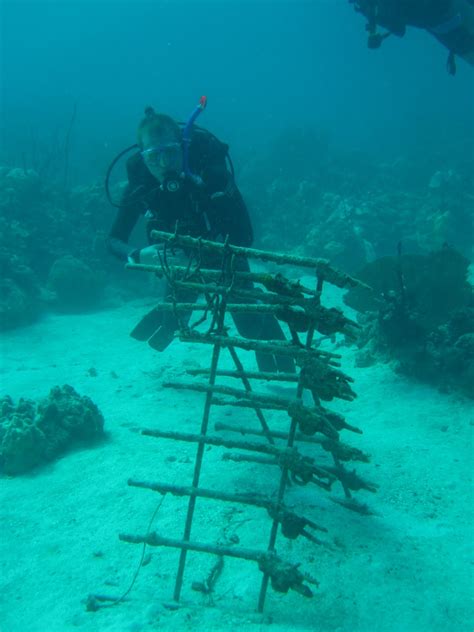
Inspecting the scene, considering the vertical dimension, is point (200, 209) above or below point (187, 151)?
below

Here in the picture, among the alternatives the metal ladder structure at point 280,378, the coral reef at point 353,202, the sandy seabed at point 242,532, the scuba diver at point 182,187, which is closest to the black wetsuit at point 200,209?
the scuba diver at point 182,187

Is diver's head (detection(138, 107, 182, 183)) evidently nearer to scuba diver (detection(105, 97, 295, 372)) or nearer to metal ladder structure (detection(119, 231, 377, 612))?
scuba diver (detection(105, 97, 295, 372))

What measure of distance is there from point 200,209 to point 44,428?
10.8 feet

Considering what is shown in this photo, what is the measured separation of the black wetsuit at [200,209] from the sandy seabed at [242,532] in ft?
4.36

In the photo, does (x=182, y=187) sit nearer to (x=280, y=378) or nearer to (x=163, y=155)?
(x=163, y=155)

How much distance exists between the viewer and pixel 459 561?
300cm

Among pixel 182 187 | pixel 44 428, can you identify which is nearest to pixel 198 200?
pixel 182 187

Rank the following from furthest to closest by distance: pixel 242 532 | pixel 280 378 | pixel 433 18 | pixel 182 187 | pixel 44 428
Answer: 1. pixel 433 18
2. pixel 182 187
3. pixel 44 428
4. pixel 242 532
5. pixel 280 378

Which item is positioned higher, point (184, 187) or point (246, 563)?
point (184, 187)

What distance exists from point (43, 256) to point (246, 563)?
12146mm

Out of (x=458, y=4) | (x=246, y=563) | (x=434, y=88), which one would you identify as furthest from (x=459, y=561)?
(x=434, y=88)

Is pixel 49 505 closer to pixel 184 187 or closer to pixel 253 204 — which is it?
pixel 184 187

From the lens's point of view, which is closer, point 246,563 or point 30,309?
point 246,563

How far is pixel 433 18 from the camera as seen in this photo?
7.65 m
